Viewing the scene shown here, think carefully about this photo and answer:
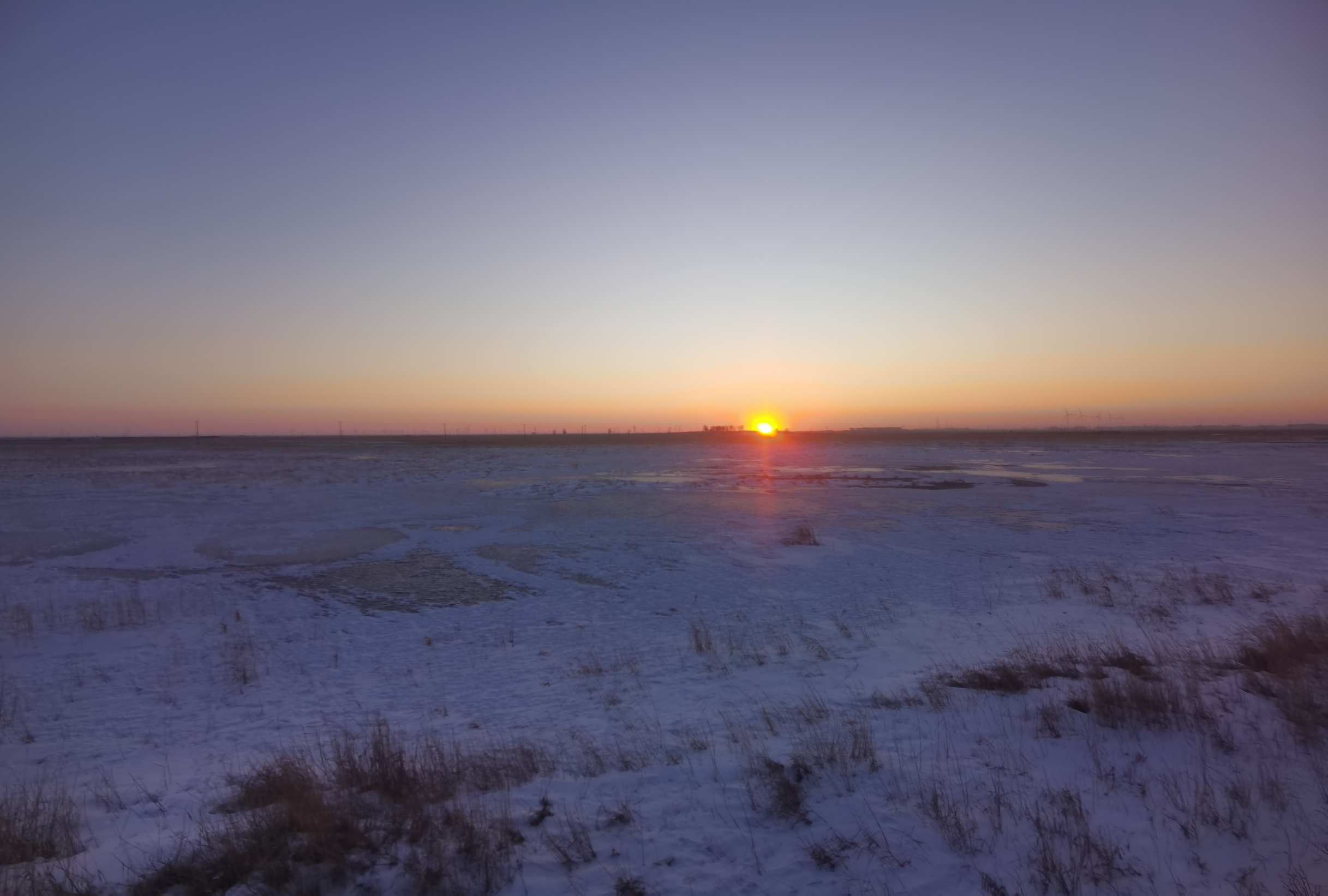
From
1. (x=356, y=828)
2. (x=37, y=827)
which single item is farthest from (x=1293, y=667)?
(x=37, y=827)

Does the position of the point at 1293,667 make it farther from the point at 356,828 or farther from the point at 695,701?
the point at 356,828

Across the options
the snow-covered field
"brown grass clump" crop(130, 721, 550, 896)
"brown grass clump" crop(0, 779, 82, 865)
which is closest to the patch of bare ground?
the snow-covered field

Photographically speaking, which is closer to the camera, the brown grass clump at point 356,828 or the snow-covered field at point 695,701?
A: the brown grass clump at point 356,828

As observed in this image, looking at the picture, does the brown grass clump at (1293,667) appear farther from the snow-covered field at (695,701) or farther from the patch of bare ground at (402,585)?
the patch of bare ground at (402,585)

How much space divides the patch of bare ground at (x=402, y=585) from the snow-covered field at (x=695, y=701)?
0.14m

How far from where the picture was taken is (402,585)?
15.1 meters

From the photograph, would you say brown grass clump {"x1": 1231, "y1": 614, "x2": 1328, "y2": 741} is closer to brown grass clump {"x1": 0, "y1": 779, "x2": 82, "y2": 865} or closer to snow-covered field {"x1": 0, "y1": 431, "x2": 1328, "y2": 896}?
snow-covered field {"x1": 0, "y1": 431, "x2": 1328, "y2": 896}

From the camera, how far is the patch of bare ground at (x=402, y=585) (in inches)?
540

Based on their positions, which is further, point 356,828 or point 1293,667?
point 1293,667

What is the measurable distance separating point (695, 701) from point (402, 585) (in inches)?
359

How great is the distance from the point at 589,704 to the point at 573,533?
13678 mm

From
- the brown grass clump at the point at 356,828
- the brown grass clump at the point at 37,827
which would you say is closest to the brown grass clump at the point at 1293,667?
the brown grass clump at the point at 356,828

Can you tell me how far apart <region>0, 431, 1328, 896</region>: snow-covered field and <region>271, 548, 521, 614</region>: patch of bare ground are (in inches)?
5.6

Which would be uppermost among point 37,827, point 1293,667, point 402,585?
point 1293,667
